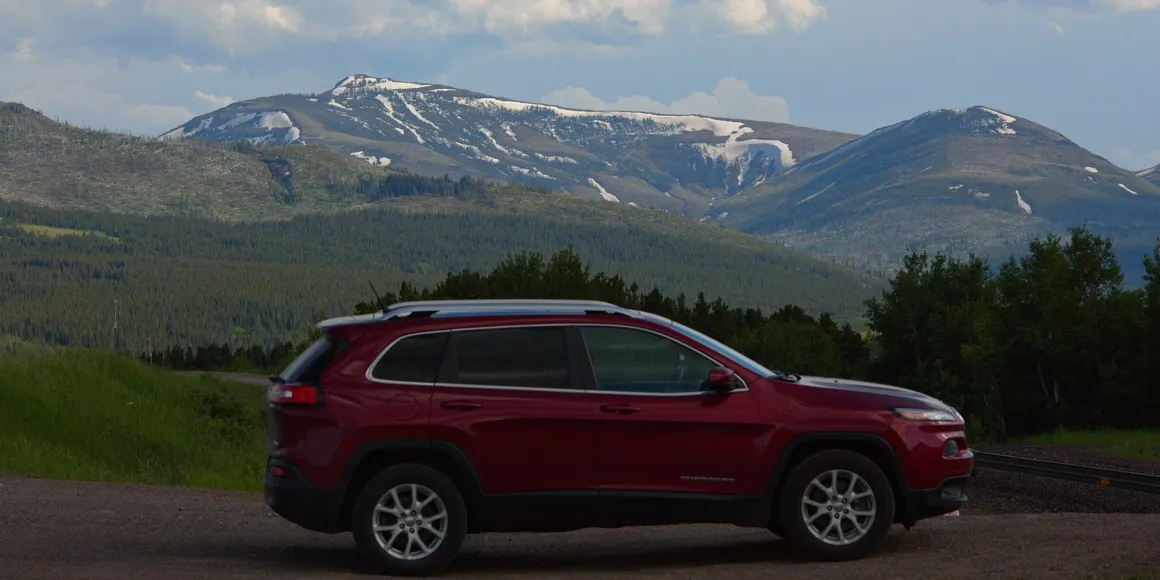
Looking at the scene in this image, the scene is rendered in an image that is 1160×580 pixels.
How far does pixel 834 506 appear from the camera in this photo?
1155cm

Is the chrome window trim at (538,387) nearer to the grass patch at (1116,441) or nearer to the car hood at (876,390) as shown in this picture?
the car hood at (876,390)

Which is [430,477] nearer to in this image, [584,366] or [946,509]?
[584,366]

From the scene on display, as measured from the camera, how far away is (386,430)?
11.2 meters

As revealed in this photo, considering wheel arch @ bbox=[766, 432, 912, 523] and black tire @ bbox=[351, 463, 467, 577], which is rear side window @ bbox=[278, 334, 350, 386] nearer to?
black tire @ bbox=[351, 463, 467, 577]

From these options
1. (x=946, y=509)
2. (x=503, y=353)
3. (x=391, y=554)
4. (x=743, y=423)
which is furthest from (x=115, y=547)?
(x=946, y=509)

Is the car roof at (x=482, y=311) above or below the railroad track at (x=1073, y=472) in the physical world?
above

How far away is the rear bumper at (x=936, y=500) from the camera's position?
11.6 meters

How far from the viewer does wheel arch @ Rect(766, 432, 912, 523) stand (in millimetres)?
11469

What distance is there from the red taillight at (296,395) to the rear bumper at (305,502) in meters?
0.47

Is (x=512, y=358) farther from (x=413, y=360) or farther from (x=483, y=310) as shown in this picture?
(x=413, y=360)

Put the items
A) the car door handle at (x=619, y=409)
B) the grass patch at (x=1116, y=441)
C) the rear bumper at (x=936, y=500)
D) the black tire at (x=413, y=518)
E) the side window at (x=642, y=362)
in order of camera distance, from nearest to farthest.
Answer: the black tire at (x=413, y=518)
the car door handle at (x=619, y=409)
the side window at (x=642, y=362)
the rear bumper at (x=936, y=500)
the grass patch at (x=1116, y=441)

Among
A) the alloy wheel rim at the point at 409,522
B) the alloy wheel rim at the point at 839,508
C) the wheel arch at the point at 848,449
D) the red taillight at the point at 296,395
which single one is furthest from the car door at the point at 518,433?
the alloy wheel rim at the point at 839,508

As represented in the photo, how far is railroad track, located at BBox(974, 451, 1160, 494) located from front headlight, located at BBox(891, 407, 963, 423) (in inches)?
564

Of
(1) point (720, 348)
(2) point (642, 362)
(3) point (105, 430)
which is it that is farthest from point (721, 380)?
(3) point (105, 430)
